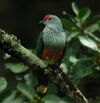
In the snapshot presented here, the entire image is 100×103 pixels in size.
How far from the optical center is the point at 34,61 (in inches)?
162

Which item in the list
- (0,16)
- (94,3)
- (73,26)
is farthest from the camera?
(0,16)

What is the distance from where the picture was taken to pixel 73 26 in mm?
5145

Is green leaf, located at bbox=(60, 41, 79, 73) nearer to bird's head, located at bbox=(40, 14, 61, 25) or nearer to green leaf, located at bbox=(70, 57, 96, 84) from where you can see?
green leaf, located at bbox=(70, 57, 96, 84)

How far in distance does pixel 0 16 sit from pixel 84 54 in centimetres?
322

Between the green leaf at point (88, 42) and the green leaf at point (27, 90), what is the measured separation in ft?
1.96

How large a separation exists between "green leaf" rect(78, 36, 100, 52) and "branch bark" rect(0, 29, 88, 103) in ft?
1.59

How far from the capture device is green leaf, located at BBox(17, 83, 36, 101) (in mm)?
4754

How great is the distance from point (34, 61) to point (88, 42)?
0.95 metres

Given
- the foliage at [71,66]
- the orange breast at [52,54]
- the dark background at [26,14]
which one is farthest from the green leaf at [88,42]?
the dark background at [26,14]

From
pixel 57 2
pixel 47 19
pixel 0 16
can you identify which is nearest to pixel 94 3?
pixel 57 2

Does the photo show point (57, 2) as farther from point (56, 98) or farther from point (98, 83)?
point (56, 98)

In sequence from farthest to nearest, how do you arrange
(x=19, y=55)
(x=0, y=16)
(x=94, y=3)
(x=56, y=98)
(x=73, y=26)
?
1. (x=0, y=16)
2. (x=94, y=3)
3. (x=73, y=26)
4. (x=56, y=98)
5. (x=19, y=55)

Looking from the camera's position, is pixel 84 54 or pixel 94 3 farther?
pixel 94 3

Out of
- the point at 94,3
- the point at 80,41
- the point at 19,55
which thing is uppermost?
the point at 19,55
